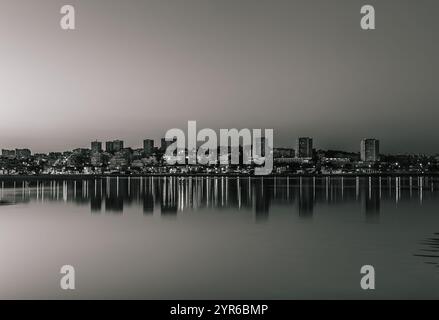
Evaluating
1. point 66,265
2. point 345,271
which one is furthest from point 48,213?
point 345,271

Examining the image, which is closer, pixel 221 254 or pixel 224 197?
pixel 221 254

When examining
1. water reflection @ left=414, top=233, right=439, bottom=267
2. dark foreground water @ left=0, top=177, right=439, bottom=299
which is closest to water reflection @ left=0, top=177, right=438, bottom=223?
→ dark foreground water @ left=0, top=177, right=439, bottom=299

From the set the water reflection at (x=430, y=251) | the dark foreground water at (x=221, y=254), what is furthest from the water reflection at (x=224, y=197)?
the water reflection at (x=430, y=251)

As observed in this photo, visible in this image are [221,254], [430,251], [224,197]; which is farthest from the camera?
[224,197]

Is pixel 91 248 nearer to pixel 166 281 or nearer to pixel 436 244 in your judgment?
pixel 166 281

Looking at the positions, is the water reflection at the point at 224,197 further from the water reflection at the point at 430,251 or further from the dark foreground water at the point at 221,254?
the water reflection at the point at 430,251

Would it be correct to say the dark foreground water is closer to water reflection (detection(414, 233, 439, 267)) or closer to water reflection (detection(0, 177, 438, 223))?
water reflection (detection(414, 233, 439, 267))

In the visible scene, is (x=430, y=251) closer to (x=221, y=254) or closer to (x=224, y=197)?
(x=221, y=254)

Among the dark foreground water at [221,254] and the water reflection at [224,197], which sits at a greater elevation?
the dark foreground water at [221,254]

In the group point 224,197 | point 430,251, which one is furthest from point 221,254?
point 224,197

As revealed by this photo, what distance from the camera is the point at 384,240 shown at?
2303 centimetres

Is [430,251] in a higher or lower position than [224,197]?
higher

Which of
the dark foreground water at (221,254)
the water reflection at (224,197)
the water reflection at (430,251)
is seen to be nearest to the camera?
the dark foreground water at (221,254)

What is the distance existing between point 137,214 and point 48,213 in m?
6.81
